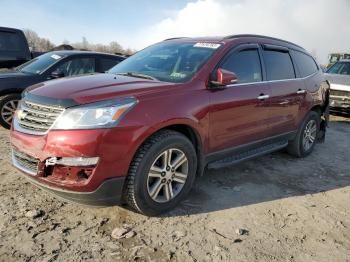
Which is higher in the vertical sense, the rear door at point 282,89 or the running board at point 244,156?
the rear door at point 282,89

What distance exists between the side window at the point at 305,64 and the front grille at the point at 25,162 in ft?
13.9

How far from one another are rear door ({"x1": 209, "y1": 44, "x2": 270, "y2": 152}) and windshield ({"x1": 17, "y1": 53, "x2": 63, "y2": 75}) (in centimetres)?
418

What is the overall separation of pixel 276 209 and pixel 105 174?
6.53 ft

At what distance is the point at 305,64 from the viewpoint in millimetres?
5914

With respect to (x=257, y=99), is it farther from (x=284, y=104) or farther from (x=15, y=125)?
(x=15, y=125)

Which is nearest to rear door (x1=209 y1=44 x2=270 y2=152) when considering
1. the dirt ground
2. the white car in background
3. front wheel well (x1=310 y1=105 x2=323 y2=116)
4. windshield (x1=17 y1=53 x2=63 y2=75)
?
the dirt ground

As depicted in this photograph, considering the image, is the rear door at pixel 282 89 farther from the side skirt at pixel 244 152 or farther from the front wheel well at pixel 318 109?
the front wheel well at pixel 318 109

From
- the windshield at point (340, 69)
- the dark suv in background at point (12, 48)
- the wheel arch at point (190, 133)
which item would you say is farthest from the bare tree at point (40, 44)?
the wheel arch at point (190, 133)

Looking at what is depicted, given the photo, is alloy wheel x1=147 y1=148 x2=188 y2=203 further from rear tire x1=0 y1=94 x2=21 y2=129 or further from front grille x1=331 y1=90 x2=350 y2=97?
front grille x1=331 y1=90 x2=350 y2=97

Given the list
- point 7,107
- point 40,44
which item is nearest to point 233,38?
point 7,107

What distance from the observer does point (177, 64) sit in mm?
4168

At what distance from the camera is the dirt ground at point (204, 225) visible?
3006 millimetres

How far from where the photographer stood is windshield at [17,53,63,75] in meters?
6.99

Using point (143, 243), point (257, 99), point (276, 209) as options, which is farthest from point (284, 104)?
point (143, 243)
